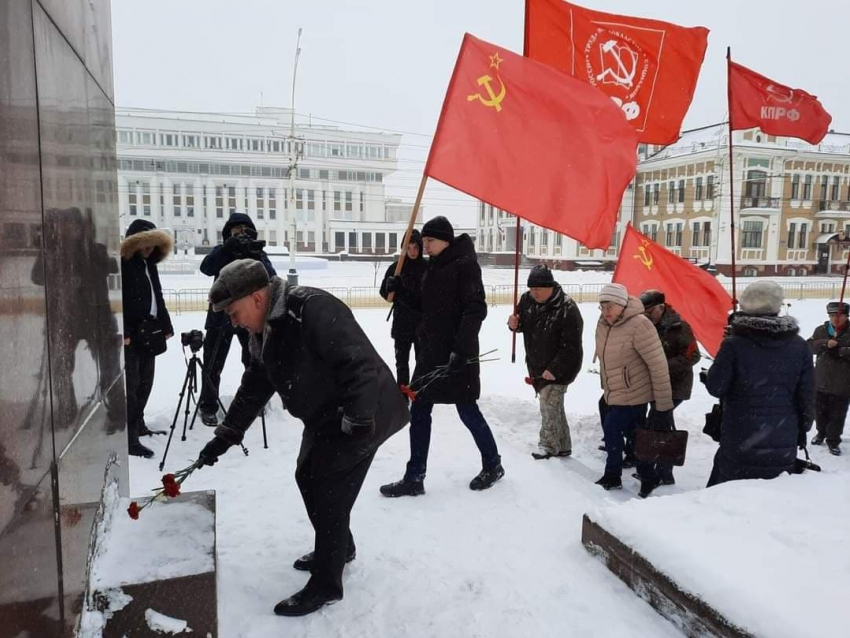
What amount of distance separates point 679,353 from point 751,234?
166 ft

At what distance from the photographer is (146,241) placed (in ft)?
16.3

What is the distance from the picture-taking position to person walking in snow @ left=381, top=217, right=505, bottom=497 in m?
4.13

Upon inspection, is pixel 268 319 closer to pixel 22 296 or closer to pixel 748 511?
pixel 22 296

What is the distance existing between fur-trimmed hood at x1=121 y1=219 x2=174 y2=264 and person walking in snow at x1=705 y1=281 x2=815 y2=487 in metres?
4.35

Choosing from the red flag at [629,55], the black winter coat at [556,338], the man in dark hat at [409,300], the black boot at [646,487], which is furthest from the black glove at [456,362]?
the red flag at [629,55]

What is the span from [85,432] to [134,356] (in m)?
2.72

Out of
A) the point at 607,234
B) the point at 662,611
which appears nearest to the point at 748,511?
the point at 662,611

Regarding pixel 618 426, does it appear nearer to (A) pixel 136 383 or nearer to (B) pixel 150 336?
(B) pixel 150 336

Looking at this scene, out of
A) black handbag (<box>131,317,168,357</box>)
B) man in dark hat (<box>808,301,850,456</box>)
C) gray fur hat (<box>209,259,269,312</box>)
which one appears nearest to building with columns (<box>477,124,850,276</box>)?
man in dark hat (<box>808,301,850,456</box>)

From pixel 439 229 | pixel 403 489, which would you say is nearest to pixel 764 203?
pixel 439 229

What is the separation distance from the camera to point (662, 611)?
9.20ft

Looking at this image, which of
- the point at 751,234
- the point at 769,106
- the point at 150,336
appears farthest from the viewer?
the point at 751,234

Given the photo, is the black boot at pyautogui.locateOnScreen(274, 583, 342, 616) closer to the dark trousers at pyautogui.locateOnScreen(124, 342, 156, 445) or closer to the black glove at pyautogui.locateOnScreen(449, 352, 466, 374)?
the black glove at pyautogui.locateOnScreen(449, 352, 466, 374)

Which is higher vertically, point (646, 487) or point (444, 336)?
point (444, 336)
